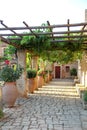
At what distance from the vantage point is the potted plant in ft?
33.6

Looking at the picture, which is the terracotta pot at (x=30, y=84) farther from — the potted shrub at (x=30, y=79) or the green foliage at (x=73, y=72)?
the green foliage at (x=73, y=72)

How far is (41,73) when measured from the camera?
2211 cm

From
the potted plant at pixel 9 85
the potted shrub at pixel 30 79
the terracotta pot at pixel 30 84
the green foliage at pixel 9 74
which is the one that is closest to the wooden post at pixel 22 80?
the potted shrub at pixel 30 79

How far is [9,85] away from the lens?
10.3m

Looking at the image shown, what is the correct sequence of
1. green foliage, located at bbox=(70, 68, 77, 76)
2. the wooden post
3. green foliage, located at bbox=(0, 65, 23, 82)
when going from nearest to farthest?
green foliage, located at bbox=(0, 65, 23, 82)
the wooden post
green foliage, located at bbox=(70, 68, 77, 76)

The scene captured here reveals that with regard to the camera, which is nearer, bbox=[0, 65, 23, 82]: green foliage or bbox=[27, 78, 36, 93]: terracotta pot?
bbox=[0, 65, 23, 82]: green foliage

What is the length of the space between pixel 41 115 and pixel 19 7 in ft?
11.8

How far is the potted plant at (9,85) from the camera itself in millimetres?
10242

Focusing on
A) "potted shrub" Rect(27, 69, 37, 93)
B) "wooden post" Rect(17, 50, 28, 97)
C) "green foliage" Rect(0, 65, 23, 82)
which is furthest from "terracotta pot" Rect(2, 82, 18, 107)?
"potted shrub" Rect(27, 69, 37, 93)

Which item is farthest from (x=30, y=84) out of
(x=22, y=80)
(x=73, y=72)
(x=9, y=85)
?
(x=73, y=72)

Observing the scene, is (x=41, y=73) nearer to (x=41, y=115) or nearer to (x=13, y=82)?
(x=13, y=82)

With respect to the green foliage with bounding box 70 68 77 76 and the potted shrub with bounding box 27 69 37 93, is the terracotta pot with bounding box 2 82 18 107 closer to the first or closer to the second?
the potted shrub with bounding box 27 69 37 93

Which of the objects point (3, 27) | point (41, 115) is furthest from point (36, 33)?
point (41, 115)

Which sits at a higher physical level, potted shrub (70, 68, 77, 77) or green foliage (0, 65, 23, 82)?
green foliage (0, 65, 23, 82)
